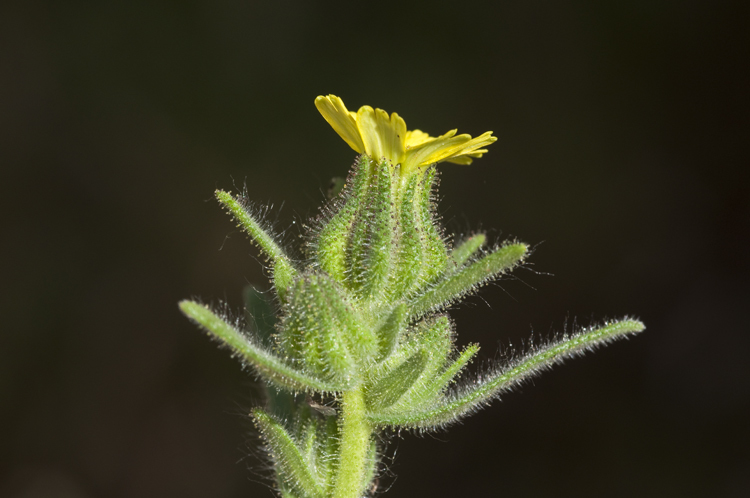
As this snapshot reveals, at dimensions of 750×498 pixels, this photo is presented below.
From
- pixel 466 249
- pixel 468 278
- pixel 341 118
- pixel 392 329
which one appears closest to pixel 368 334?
pixel 392 329

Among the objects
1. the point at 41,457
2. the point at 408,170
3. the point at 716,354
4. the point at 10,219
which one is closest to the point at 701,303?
the point at 716,354

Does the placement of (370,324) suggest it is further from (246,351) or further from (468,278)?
(246,351)

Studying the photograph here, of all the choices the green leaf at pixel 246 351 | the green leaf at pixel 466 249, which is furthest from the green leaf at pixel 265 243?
the green leaf at pixel 466 249

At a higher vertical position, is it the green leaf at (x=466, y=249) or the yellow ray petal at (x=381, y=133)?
the yellow ray petal at (x=381, y=133)

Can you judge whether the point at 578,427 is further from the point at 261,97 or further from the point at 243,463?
the point at 261,97

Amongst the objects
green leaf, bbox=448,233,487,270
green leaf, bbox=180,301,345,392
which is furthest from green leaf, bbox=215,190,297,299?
green leaf, bbox=448,233,487,270

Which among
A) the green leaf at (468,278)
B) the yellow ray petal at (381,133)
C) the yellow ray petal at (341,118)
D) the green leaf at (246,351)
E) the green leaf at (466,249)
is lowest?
the green leaf at (246,351)

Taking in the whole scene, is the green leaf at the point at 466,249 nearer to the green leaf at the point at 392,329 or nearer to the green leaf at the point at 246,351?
the green leaf at the point at 392,329
